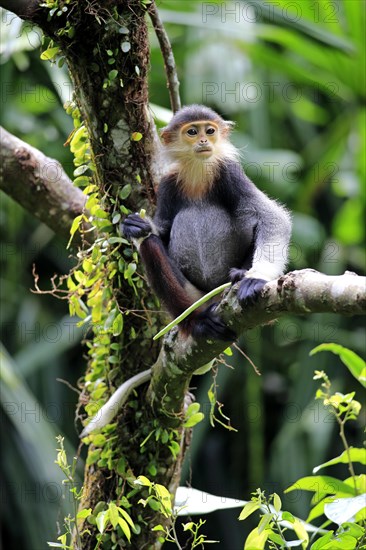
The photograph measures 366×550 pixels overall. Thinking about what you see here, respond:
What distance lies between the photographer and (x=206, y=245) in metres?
4.23

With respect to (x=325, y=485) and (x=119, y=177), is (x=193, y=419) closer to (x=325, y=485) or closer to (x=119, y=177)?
(x=325, y=485)

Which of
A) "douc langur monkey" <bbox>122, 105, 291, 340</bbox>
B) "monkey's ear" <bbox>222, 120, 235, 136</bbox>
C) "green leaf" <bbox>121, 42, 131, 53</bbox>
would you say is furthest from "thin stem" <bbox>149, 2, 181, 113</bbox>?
"green leaf" <bbox>121, 42, 131, 53</bbox>

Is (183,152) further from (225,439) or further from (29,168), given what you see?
(225,439)

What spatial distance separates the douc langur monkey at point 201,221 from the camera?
12.8ft

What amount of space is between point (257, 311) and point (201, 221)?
1.37m

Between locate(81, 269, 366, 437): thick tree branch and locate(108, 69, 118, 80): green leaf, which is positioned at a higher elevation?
locate(108, 69, 118, 80): green leaf

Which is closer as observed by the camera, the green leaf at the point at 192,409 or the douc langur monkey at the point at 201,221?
the green leaf at the point at 192,409

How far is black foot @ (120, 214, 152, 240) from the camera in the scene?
374 cm

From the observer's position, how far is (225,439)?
7812mm

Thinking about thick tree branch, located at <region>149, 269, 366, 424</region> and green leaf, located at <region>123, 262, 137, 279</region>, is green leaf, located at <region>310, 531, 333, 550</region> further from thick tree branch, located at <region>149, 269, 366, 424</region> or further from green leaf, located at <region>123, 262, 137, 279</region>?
green leaf, located at <region>123, 262, 137, 279</region>

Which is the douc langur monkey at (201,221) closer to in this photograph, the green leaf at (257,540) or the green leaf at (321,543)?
the green leaf at (257,540)

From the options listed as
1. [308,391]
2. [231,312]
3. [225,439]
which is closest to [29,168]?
[231,312]

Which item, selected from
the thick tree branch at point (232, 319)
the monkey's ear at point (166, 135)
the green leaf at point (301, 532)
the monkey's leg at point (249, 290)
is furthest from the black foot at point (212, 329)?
the monkey's ear at point (166, 135)

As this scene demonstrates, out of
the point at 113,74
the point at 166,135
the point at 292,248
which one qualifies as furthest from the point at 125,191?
the point at 292,248
